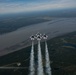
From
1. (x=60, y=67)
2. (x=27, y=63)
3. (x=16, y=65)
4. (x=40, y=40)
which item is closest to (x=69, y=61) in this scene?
(x=60, y=67)

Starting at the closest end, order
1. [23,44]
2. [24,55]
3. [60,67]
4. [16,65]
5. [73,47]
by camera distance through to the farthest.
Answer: [60,67], [16,65], [24,55], [73,47], [23,44]

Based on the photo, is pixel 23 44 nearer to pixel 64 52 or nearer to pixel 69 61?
pixel 64 52

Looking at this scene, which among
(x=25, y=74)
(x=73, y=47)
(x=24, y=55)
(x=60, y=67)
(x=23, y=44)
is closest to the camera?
(x=25, y=74)

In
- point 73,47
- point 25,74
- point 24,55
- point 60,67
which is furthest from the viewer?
point 73,47

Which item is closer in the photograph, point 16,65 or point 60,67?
point 60,67

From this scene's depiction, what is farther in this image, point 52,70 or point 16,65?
point 16,65

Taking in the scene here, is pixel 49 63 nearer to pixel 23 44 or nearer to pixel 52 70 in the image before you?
pixel 52 70

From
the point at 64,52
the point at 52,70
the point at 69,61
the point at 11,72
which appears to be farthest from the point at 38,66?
the point at 64,52

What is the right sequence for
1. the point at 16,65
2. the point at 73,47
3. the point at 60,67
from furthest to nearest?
the point at 73,47, the point at 16,65, the point at 60,67
